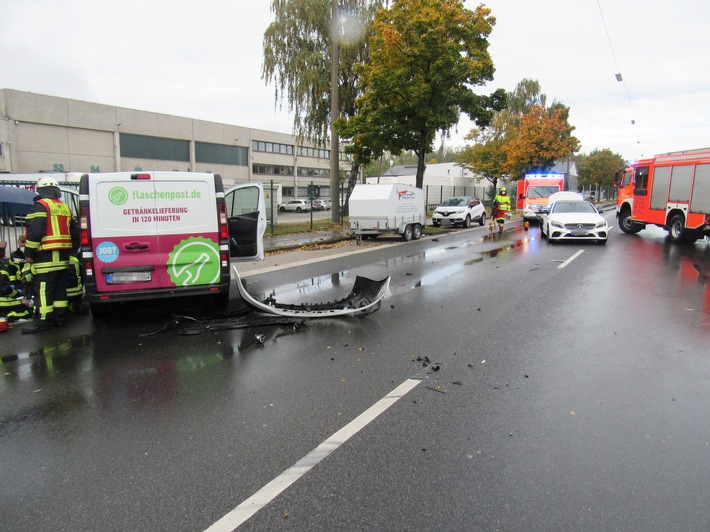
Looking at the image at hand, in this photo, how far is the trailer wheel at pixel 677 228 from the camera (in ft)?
53.5

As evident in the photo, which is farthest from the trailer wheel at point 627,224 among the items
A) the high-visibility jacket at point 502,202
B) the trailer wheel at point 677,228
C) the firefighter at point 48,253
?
the firefighter at point 48,253

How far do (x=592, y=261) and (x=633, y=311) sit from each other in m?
5.51

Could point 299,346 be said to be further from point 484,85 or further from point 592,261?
point 484,85

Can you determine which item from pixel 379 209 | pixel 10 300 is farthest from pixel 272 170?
pixel 10 300

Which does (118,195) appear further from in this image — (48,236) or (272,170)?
(272,170)

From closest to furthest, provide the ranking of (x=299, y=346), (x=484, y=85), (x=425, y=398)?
1. (x=425, y=398)
2. (x=299, y=346)
3. (x=484, y=85)

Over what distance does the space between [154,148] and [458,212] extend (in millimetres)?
36460

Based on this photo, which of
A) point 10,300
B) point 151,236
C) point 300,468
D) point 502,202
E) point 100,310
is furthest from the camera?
point 502,202

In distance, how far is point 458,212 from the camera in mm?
24438

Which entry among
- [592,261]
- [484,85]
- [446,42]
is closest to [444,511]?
[592,261]

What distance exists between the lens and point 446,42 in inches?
748

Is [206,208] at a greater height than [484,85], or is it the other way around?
[484,85]

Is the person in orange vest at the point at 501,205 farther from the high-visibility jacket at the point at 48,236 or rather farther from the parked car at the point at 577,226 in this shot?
the high-visibility jacket at the point at 48,236

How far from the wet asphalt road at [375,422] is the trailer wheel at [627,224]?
1497cm
